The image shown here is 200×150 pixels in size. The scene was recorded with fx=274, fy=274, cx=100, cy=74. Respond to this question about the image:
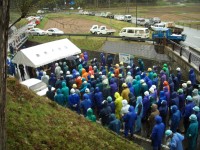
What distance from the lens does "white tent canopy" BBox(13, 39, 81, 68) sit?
16672mm

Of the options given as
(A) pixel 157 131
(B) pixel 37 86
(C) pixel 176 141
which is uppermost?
(C) pixel 176 141

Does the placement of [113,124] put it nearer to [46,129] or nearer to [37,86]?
[46,129]

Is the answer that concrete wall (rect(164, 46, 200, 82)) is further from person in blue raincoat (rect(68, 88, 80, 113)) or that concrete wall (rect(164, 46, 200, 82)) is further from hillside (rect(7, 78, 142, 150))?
hillside (rect(7, 78, 142, 150))

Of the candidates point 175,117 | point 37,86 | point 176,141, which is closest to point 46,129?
point 176,141

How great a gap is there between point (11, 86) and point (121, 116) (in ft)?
15.3

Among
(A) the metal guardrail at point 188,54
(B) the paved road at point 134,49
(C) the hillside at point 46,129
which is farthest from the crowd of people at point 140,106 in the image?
(B) the paved road at point 134,49

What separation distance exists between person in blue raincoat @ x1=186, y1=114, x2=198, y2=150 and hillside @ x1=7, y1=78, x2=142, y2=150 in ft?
9.93

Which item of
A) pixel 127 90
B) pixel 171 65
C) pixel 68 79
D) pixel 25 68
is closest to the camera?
pixel 127 90

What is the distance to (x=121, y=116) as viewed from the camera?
10.1m

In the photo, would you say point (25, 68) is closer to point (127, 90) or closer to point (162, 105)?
point (127, 90)

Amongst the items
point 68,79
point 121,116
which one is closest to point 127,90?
point 121,116

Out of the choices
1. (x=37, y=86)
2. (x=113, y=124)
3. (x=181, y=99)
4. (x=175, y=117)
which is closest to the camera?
(x=113, y=124)

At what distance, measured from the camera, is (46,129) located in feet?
18.0

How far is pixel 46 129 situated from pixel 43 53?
12820 millimetres
